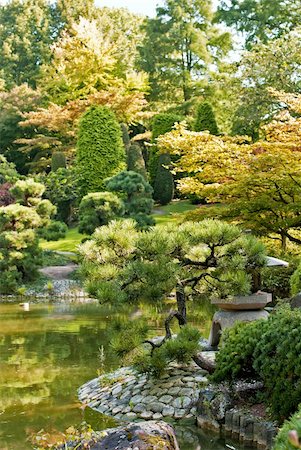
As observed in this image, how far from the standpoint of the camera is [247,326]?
16.3 ft

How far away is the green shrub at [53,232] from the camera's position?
49.8 feet

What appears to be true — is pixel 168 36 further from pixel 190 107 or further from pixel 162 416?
pixel 162 416

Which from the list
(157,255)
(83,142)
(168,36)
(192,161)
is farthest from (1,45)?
(157,255)

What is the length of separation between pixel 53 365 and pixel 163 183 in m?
14.9

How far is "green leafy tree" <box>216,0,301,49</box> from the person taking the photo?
22984mm

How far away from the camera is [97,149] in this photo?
68.6ft

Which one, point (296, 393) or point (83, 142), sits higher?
point (83, 142)

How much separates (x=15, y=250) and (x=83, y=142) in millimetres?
7309

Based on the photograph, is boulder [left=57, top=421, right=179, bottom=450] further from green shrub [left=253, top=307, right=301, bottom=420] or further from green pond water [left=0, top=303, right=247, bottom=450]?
green pond water [left=0, top=303, right=247, bottom=450]

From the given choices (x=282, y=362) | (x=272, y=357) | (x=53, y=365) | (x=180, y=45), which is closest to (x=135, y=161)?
(x=180, y=45)

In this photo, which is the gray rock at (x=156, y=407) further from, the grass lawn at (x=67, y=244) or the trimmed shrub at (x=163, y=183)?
the trimmed shrub at (x=163, y=183)

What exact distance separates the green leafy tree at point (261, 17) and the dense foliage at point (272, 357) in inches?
779

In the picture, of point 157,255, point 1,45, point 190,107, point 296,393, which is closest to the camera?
point 296,393

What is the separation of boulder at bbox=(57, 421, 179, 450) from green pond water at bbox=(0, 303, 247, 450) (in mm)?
1342
